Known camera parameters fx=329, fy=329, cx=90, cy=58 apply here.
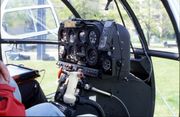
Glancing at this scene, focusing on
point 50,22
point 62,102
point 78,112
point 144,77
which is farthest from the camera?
point 50,22

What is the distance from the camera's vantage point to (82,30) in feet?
11.2

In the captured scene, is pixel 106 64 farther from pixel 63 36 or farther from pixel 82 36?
pixel 63 36

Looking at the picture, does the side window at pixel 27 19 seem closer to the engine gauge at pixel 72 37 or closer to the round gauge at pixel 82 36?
the engine gauge at pixel 72 37

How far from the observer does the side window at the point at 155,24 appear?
386cm

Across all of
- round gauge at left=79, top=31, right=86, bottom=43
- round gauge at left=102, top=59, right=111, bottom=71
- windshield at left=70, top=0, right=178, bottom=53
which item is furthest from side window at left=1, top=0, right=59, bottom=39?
round gauge at left=102, top=59, right=111, bottom=71

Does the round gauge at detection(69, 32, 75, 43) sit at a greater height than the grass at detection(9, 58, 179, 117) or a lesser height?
greater

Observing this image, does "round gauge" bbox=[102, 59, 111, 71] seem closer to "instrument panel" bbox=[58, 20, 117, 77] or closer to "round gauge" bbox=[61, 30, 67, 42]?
"instrument panel" bbox=[58, 20, 117, 77]

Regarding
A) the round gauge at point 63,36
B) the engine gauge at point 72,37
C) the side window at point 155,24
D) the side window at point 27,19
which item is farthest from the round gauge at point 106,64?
the side window at point 27,19

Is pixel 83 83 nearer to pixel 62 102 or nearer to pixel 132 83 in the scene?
pixel 62 102

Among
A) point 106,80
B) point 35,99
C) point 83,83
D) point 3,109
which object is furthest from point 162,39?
point 3,109

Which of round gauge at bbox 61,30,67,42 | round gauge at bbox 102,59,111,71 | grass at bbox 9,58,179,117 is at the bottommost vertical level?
grass at bbox 9,58,179,117

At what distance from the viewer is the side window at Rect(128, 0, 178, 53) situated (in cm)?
386

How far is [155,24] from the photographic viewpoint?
4.18 m

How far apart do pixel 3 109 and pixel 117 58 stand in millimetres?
1669
